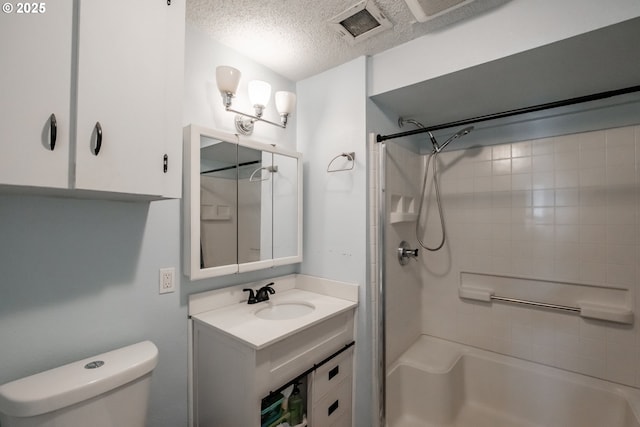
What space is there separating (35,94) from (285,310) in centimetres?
145

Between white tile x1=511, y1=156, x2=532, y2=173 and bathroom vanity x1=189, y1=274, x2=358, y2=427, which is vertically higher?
white tile x1=511, y1=156, x2=532, y2=173

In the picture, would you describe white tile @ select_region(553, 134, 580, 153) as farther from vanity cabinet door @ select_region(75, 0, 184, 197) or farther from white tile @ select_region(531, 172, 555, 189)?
vanity cabinet door @ select_region(75, 0, 184, 197)

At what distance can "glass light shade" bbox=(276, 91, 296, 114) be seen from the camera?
1726 millimetres

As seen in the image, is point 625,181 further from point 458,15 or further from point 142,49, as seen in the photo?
point 142,49

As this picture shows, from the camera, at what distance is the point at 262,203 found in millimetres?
1721

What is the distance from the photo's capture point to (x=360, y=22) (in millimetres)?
1402

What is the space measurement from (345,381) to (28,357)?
1.44 meters

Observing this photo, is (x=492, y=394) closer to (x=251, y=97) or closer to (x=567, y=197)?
(x=567, y=197)

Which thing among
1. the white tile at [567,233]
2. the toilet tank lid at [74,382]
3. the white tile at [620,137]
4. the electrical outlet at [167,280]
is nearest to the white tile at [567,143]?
the white tile at [620,137]

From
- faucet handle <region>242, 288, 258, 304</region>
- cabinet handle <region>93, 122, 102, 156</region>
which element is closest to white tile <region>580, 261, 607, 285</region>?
faucet handle <region>242, 288, 258, 304</region>

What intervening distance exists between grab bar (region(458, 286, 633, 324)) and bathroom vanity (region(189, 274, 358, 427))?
117 cm

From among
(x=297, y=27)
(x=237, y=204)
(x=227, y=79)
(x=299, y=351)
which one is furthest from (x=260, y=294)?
(x=297, y=27)

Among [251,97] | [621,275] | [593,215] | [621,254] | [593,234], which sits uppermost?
[251,97]

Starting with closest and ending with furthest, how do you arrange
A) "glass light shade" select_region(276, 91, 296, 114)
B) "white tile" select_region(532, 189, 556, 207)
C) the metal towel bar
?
"glass light shade" select_region(276, 91, 296, 114)
the metal towel bar
"white tile" select_region(532, 189, 556, 207)
